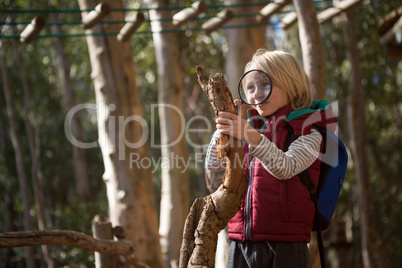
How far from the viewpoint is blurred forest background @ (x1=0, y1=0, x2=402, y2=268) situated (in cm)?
434

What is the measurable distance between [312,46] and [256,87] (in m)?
1.33

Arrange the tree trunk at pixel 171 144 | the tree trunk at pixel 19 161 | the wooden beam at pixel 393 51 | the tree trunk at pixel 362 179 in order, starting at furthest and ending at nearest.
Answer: the tree trunk at pixel 19 161 → the tree trunk at pixel 362 179 → the tree trunk at pixel 171 144 → the wooden beam at pixel 393 51

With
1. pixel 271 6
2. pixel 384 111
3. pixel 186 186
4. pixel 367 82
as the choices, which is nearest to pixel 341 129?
pixel 384 111

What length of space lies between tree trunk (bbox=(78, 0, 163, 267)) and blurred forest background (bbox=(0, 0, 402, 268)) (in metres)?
0.01

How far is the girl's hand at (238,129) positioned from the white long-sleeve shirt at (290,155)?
0.03 metres

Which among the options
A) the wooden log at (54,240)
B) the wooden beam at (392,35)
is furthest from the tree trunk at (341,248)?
the wooden log at (54,240)

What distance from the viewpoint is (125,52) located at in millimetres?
4367

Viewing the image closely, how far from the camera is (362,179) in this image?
6160 mm

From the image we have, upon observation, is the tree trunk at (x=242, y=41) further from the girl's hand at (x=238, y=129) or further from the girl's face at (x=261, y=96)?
the girl's hand at (x=238, y=129)

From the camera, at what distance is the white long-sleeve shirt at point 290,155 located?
5.09ft

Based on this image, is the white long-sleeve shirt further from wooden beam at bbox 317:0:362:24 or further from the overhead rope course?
wooden beam at bbox 317:0:362:24

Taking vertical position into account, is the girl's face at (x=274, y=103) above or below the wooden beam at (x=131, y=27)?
below

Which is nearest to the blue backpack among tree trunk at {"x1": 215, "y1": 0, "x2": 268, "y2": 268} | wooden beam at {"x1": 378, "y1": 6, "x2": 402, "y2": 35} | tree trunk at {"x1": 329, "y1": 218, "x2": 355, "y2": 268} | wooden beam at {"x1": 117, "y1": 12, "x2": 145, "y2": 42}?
wooden beam at {"x1": 378, "y1": 6, "x2": 402, "y2": 35}

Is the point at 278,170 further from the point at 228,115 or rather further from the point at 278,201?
the point at 228,115
